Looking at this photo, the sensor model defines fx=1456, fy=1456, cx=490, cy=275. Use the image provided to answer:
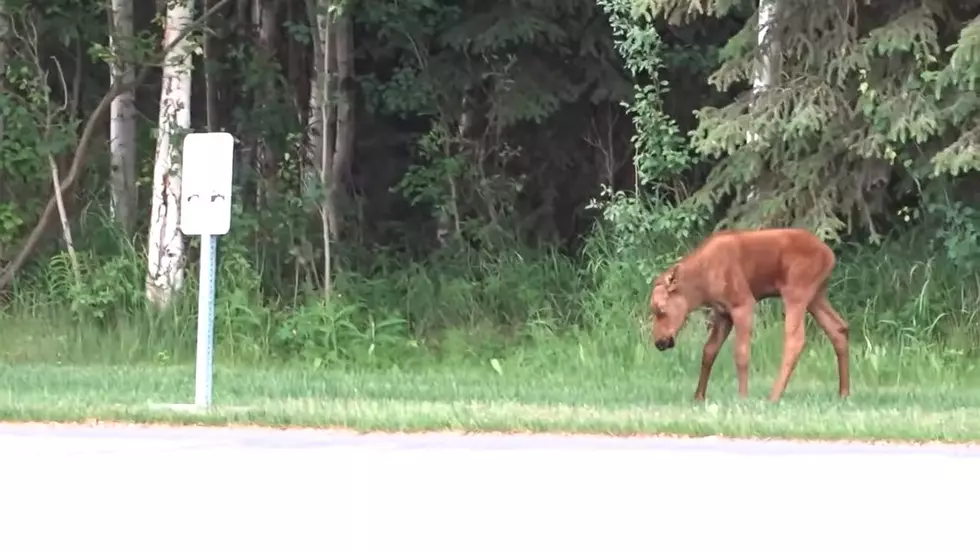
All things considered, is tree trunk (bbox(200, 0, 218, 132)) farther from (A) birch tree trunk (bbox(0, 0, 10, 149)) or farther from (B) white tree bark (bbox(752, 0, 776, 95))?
(B) white tree bark (bbox(752, 0, 776, 95))

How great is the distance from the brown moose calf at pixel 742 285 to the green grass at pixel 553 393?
43 cm

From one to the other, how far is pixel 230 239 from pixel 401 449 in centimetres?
1020

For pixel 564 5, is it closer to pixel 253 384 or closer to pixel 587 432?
pixel 253 384

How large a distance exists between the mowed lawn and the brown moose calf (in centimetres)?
42

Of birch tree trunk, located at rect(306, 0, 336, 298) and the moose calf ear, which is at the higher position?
birch tree trunk, located at rect(306, 0, 336, 298)

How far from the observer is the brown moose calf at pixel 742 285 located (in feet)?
38.0

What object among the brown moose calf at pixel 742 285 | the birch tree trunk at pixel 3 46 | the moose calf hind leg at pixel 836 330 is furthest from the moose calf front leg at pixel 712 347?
the birch tree trunk at pixel 3 46

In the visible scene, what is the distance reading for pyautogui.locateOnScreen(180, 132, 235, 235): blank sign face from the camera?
1050 cm

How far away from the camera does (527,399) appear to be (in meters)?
11.9

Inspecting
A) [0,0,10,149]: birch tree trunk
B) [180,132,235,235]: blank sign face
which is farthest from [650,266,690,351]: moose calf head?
[0,0,10,149]: birch tree trunk

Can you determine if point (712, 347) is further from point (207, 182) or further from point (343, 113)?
point (343, 113)

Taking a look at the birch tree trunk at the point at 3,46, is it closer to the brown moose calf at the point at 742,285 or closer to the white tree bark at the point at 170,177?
the white tree bark at the point at 170,177

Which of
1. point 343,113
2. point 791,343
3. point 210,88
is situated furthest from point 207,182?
point 210,88

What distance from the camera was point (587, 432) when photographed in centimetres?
986
